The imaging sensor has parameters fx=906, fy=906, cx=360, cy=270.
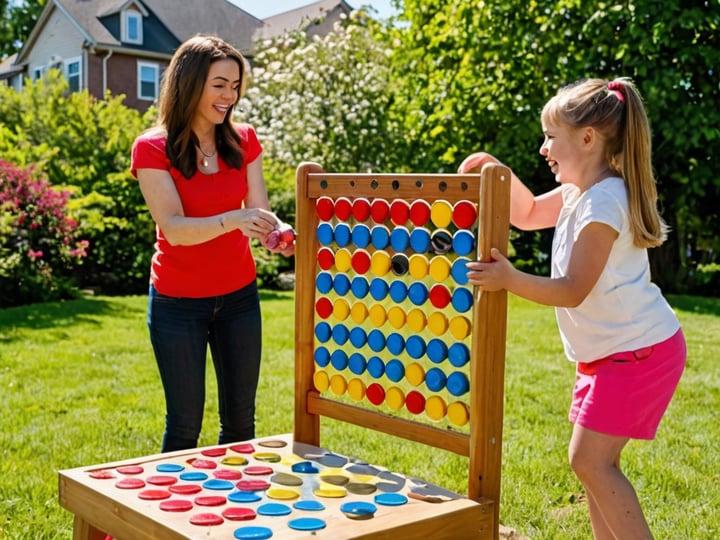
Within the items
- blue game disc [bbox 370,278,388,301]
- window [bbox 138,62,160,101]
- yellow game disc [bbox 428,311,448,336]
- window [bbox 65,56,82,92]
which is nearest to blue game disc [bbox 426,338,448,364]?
yellow game disc [bbox 428,311,448,336]

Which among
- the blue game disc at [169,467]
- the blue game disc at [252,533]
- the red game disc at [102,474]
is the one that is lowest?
the red game disc at [102,474]

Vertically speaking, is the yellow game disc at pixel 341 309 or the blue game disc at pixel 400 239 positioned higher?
the blue game disc at pixel 400 239

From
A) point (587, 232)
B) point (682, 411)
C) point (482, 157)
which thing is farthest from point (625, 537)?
point (682, 411)

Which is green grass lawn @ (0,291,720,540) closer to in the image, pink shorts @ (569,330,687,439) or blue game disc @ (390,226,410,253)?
pink shorts @ (569,330,687,439)

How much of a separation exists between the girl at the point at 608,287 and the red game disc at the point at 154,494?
1.01 meters

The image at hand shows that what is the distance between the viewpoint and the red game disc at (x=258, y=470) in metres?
2.67

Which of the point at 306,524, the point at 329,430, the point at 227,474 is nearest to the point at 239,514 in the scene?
the point at 306,524

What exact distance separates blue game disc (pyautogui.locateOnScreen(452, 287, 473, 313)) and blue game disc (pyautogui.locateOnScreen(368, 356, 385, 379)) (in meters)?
0.43

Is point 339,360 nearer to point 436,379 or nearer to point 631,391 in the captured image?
point 436,379

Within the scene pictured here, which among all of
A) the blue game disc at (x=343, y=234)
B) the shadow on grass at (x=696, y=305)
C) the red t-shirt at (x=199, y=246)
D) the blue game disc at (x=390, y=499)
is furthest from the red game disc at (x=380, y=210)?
the shadow on grass at (x=696, y=305)

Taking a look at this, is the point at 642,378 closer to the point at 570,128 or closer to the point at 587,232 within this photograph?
the point at 587,232

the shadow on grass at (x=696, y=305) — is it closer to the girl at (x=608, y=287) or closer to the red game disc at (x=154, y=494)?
the girl at (x=608, y=287)

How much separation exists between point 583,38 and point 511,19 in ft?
3.54

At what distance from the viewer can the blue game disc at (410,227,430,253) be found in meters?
2.76
